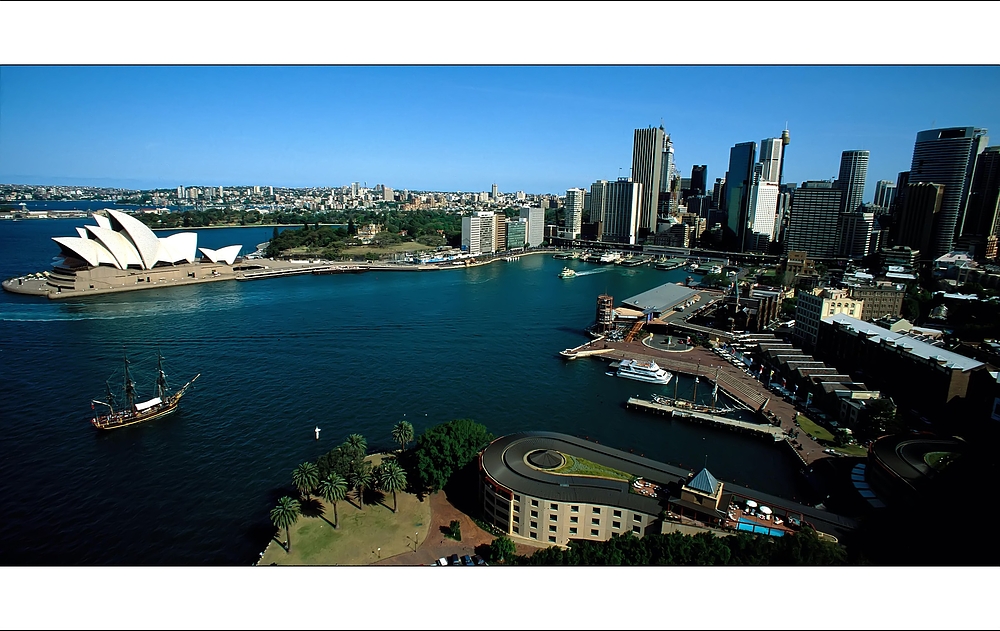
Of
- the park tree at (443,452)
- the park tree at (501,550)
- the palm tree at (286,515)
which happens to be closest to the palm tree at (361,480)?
the park tree at (443,452)

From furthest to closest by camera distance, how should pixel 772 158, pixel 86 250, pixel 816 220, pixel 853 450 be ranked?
pixel 772 158, pixel 816 220, pixel 86 250, pixel 853 450

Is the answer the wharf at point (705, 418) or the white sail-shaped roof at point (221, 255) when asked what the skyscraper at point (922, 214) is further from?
the white sail-shaped roof at point (221, 255)

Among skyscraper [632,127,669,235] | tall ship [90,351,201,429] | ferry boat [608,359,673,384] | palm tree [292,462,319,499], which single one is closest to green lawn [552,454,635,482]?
palm tree [292,462,319,499]

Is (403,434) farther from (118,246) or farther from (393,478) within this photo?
(118,246)

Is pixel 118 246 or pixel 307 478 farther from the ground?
pixel 118 246

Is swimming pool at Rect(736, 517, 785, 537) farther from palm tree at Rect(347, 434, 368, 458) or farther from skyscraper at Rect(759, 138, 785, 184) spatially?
skyscraper at Rect(759, 138, 785, 184)

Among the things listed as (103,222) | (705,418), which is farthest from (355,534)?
(103,222)

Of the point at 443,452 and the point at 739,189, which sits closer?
the point at 443,452
